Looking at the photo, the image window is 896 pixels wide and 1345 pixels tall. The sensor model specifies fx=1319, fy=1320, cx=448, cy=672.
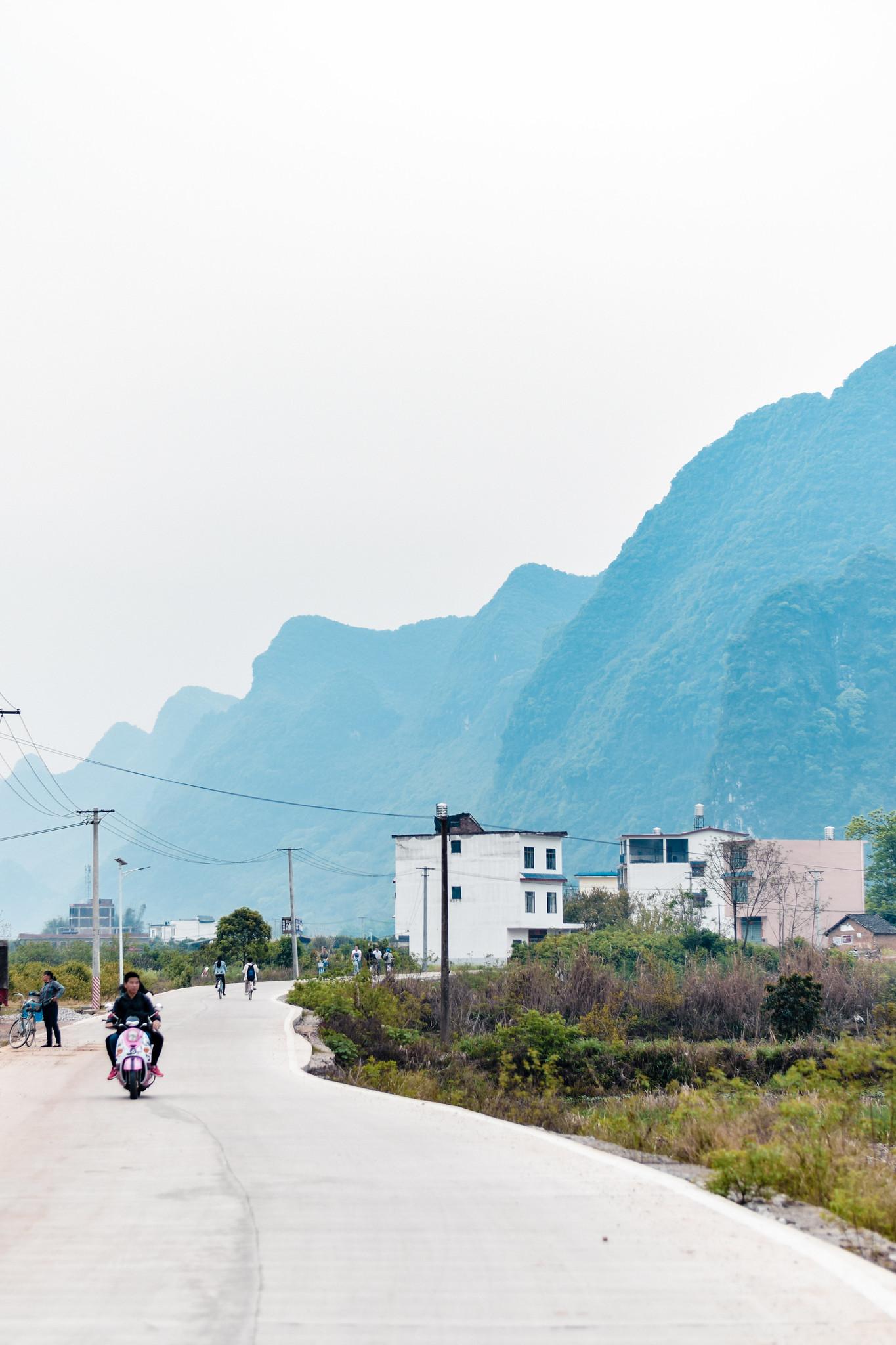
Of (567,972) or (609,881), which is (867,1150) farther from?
(609,881)

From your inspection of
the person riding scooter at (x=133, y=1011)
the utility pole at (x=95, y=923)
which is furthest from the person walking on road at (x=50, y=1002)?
the utility pole at (x=95, y=923)

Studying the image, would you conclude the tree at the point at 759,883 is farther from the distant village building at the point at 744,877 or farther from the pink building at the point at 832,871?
the pink building at the point at 832,871

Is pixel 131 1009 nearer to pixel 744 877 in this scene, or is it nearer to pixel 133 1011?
pixel 133 1011

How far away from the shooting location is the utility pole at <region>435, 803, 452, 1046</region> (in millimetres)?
38844

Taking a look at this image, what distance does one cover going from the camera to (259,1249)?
6938 millimetres

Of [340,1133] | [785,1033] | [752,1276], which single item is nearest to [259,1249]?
[752,1276]

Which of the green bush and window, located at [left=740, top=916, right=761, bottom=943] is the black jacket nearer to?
the green bush

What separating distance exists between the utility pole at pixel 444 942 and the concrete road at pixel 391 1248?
87.3ft

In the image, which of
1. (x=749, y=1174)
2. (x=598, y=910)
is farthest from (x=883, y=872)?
(x=749, y=1174)

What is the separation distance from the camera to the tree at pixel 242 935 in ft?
265

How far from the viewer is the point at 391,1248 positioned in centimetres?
692

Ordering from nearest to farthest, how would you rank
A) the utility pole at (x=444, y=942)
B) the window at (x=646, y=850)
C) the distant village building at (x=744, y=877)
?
the utility pole at (x=444, y=942), the distant village building at (x=744, y=877), the window at (x=646, y=850)

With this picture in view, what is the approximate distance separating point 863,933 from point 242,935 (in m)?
40.6

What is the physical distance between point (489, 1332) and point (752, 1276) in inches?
58.1
